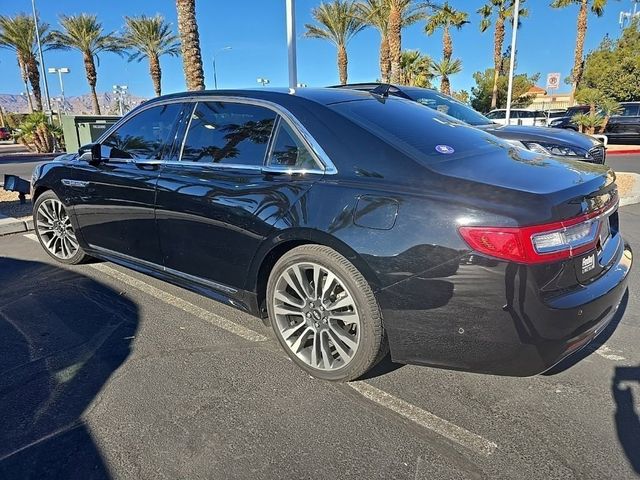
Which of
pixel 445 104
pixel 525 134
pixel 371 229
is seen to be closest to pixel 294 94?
pixel 371 229

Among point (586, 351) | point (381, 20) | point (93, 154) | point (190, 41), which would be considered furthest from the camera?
point (381, 20)

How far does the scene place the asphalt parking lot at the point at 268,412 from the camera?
2.13m

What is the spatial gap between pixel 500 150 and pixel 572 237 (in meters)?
0.97

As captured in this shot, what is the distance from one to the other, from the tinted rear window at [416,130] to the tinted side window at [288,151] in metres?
0.33

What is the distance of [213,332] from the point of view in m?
3.46

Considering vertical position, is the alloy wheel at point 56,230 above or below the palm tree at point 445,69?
below

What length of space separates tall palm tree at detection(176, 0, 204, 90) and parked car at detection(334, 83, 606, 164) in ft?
A: 18.3

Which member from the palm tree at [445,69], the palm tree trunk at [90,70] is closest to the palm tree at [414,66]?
the palm tree at [445,69]

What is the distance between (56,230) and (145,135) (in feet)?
6.06

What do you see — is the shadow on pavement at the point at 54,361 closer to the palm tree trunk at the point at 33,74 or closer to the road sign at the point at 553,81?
the road sign at the point at 553,81

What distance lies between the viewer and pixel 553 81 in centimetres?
1908

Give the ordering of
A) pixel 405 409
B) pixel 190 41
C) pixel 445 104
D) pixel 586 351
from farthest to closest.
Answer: pixel 190 41 → pixel 445 104 → pixel 586 351 → pixel 405 409

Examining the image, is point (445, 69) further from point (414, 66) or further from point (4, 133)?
point (4, 133)

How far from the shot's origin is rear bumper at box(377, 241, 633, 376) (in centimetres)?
213
